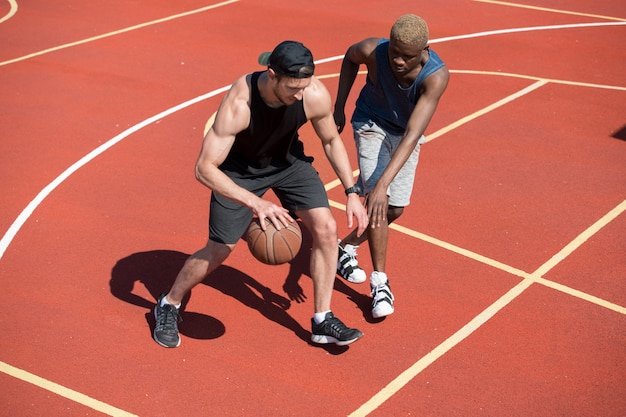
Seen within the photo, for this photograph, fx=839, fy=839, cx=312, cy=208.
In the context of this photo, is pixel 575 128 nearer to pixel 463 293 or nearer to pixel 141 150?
pixel 463 293

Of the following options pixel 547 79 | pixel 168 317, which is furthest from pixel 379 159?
pixel 547 79

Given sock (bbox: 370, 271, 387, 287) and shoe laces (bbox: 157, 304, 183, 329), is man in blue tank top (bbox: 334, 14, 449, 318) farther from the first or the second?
shoe laces (bbox: 157, 304, 183, 329)

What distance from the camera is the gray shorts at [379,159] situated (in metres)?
7.32

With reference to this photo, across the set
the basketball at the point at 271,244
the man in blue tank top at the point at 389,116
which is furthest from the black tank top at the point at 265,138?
the man in blue tank top at the point at 389,116

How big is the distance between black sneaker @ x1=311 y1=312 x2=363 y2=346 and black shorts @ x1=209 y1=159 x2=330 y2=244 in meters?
0.93

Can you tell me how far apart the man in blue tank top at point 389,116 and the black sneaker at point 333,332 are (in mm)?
571

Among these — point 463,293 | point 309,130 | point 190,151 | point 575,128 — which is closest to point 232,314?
point 463,293

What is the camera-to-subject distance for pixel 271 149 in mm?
6496

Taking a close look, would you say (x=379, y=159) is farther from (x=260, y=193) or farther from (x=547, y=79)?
(x=547, y=79)

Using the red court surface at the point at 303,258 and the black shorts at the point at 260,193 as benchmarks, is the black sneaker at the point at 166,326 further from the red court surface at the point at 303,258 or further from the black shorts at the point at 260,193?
the black shorts at the point at 260,193

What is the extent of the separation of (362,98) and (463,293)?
200cm

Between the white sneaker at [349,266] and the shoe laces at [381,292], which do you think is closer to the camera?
the shoe laces at [381,292]

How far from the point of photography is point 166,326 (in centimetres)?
684

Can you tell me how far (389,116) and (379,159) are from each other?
38cm
